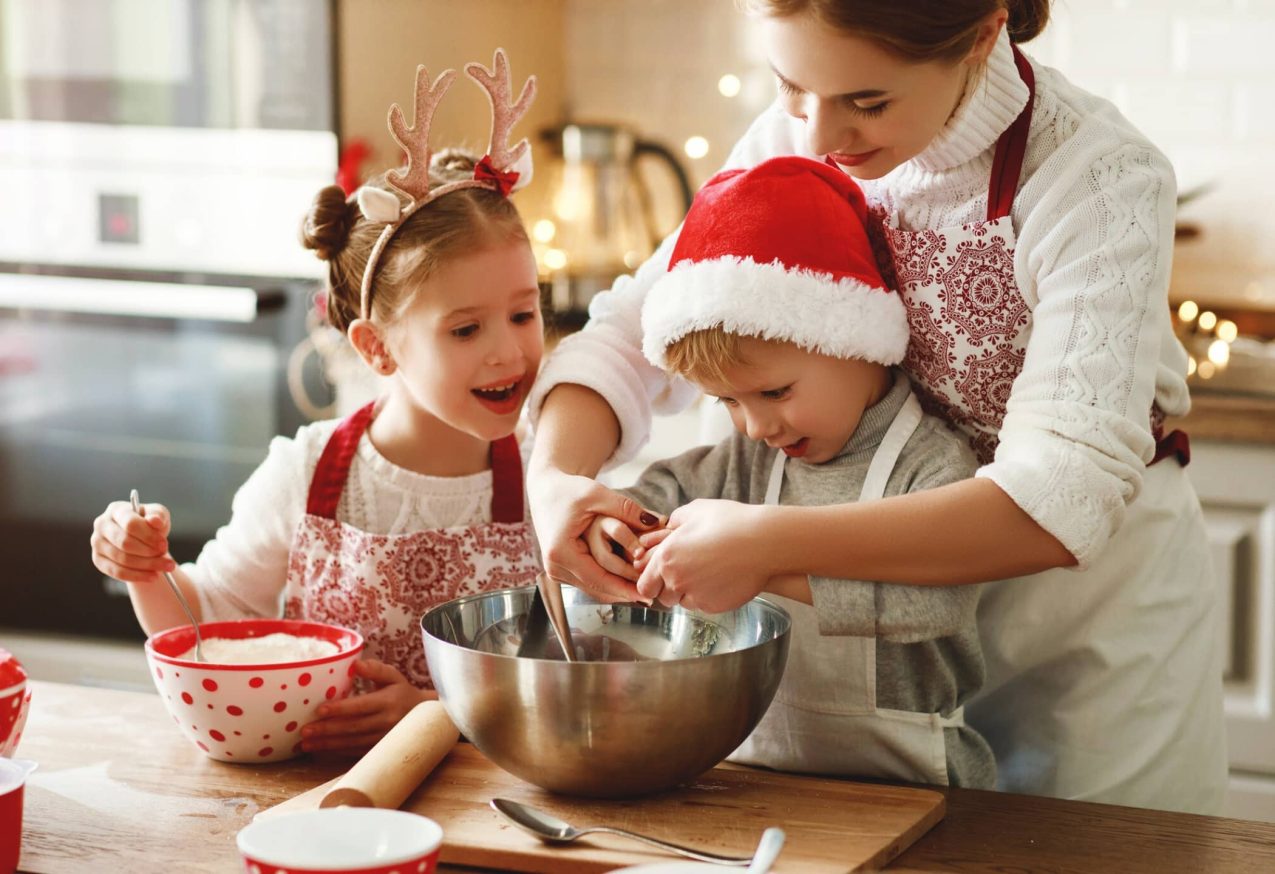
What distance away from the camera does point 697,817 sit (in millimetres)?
991

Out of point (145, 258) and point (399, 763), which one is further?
point (145, 258)

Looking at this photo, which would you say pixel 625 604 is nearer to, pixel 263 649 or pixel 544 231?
pixel 263 649

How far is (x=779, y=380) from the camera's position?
3.74ft

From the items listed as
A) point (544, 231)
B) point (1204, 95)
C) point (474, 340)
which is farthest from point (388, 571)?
point (1204, 95)

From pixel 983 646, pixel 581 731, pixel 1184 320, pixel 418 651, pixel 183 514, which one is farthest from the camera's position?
pixel 183 514

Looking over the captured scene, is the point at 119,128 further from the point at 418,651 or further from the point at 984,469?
the point at 984,469

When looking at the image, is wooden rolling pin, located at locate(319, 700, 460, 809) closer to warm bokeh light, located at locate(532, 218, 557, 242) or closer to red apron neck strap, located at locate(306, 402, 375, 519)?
red apron neck strap, located at locate(306, 402, 375, 519)

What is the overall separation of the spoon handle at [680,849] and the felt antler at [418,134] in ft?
2.12

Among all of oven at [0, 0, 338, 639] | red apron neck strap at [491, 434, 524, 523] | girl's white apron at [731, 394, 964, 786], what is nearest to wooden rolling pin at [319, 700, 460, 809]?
girl's white apron at [731, 394, 964, 786]

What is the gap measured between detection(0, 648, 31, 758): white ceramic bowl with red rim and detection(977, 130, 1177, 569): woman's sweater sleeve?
0.74 meters

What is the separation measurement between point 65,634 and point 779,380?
2296mm

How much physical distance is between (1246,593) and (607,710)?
5.59 feet

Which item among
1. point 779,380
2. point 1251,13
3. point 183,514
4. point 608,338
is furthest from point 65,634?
point 1251,13

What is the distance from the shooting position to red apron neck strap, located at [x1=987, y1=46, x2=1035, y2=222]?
1112 mm
